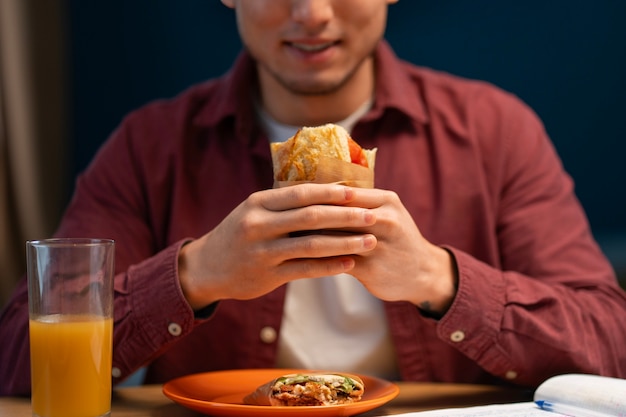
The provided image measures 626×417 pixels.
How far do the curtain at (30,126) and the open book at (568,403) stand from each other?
1.89 meters

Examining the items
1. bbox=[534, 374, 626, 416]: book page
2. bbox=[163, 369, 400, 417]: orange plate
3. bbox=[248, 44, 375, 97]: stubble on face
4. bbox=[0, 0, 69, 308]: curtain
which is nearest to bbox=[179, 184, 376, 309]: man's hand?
bbox=[163, 369, 400, 417]: orange plate

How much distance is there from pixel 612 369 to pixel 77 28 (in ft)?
7.60

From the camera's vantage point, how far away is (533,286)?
4.94 ft

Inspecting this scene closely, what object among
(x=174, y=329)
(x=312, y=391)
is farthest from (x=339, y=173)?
(x=174, y=329)

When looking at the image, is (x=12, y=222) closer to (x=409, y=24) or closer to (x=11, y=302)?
(x=11, y=302)

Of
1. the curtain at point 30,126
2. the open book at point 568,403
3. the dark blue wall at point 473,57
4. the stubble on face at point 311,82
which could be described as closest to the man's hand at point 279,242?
the open book at point 568,403

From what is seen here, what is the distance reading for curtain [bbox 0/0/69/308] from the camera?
2.75 meters

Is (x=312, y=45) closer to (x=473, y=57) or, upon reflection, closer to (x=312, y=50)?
(x=312, y=50)

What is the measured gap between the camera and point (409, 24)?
9.99ft

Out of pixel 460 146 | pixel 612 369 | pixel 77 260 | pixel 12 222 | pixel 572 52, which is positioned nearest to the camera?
pixel 77 260

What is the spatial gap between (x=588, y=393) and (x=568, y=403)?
0.03m

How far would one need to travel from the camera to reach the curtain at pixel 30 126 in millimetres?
2748

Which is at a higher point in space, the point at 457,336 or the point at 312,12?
the point at 312,12

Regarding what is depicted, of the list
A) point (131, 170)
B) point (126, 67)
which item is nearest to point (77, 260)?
point (131, 170)
